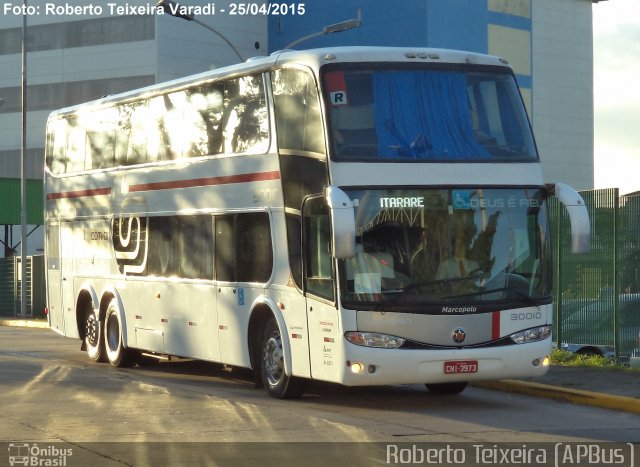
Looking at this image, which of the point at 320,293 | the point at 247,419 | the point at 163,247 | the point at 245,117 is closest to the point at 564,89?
the point at 163,247

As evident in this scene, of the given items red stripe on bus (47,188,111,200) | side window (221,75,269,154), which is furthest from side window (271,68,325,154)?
red stripe on bus (47,188,111,200)

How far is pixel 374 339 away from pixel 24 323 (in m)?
28.3

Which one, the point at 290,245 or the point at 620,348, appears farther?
the point at 620,348

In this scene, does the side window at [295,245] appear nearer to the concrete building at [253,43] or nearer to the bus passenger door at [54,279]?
the bus passenger door at [54,279]

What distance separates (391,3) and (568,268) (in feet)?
195

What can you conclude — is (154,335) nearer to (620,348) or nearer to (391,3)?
(620,348)

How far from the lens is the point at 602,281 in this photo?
19.1m

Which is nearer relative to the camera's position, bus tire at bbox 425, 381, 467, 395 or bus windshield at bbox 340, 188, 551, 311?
bus windshield at bbox 340, 188, 551, 311

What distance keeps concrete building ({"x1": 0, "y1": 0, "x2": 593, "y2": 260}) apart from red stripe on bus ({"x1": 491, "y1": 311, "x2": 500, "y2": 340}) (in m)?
62.9

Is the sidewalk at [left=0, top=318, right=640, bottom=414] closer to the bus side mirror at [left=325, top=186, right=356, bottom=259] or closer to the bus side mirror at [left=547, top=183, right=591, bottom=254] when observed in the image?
the bus side mirror at [left=547, top=183, right=591, bottom=254]

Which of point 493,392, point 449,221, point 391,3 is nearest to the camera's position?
point 449,221

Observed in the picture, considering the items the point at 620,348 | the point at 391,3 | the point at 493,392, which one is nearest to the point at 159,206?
the point at 493,392

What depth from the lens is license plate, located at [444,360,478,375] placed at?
46.3 ft

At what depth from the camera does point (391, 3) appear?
77688 millimetres
